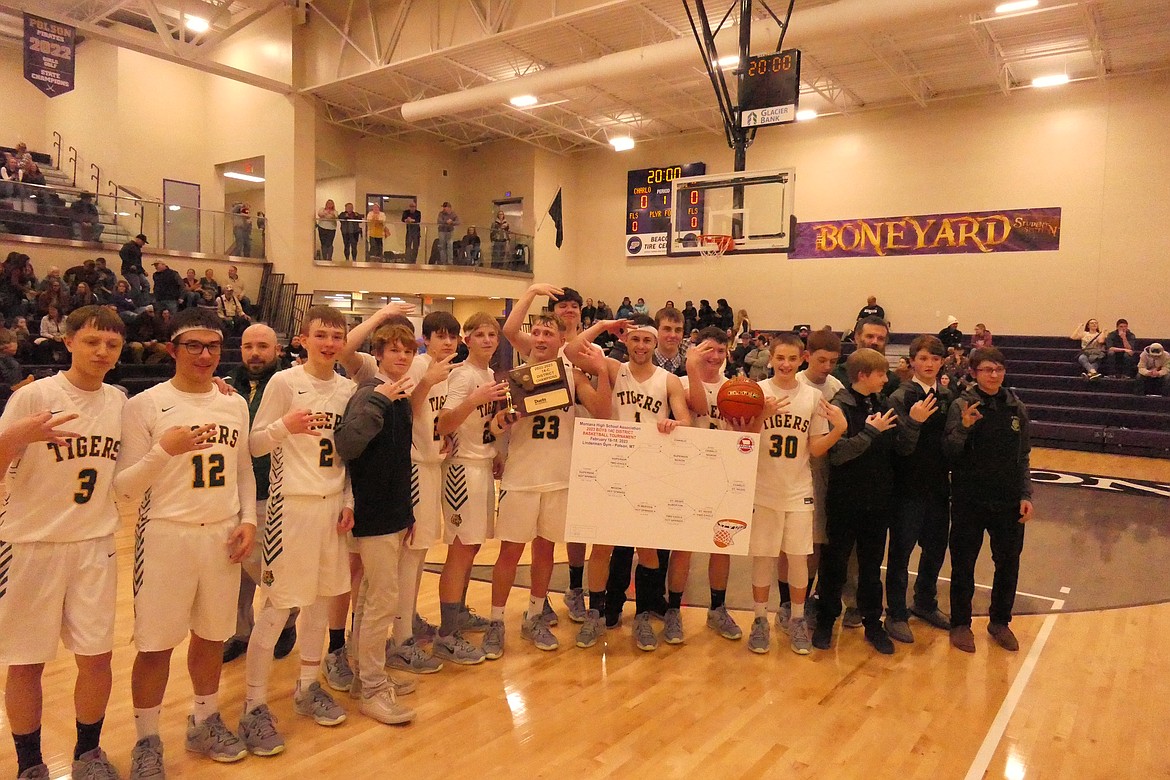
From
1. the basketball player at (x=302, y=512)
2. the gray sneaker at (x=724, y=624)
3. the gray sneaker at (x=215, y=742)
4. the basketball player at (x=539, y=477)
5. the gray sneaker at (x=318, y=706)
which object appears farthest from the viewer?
the gray sneaker at (x=724, y=624)

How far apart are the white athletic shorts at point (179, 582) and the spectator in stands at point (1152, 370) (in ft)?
52.0

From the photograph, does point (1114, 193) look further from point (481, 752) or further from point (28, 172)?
point (28, 172)

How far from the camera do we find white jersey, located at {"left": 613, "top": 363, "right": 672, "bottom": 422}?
4258 mm

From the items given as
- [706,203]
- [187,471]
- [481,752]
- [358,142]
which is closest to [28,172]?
[358,142]

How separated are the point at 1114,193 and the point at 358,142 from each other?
748 inches

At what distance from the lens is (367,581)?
3.33 m

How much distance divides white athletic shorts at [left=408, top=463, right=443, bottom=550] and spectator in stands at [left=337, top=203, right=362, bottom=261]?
51.2 ft

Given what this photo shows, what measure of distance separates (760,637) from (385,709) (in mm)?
2171

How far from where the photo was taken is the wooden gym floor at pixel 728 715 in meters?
3.06

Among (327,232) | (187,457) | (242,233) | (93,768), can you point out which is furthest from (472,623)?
(242,233)

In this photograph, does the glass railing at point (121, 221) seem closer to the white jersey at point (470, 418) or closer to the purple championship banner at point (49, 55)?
the purple championship banner at point (49, 55)

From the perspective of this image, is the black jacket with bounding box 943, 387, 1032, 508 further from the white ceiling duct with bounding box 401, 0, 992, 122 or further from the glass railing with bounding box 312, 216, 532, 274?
the glass railing with bounding box 312, 216, 532, 274

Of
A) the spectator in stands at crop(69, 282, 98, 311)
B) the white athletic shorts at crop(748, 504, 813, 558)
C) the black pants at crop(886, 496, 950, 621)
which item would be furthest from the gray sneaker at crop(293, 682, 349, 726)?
the spectator in stands at crop(69, 282, 98, 311)

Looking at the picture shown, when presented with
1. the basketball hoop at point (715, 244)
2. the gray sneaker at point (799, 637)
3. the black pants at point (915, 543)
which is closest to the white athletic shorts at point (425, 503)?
the gray sneaker at point (799, 637)
